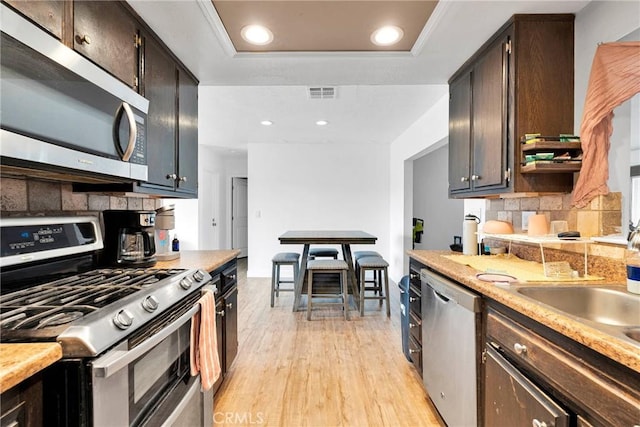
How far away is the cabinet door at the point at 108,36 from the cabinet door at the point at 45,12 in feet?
0.23

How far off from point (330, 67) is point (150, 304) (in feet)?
5.88

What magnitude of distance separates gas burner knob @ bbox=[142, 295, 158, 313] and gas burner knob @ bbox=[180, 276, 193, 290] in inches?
9.4

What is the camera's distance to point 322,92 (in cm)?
314

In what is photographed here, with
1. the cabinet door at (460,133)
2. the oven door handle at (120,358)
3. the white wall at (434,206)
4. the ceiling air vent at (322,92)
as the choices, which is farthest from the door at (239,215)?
the oven door handle at (120,358)

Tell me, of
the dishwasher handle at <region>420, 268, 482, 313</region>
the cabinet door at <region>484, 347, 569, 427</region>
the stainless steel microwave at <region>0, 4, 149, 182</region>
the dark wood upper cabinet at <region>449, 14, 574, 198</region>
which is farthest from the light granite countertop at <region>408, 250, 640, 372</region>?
the stainless steel microwave at <region>0, 4, 149, 182</region>

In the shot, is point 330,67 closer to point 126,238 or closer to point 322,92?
point 322,92

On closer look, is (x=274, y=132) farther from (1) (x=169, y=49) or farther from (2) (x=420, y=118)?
(1) (x=169, y=49)

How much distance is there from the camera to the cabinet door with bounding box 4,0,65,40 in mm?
935

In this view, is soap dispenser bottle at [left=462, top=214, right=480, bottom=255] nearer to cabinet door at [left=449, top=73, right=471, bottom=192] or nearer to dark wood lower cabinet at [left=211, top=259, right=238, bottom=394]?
cabinet door at [left=449, top=73, right=471, bottom=192]

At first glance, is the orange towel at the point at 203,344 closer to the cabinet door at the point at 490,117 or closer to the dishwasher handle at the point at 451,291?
the dishwasher handle at the point at 451,291

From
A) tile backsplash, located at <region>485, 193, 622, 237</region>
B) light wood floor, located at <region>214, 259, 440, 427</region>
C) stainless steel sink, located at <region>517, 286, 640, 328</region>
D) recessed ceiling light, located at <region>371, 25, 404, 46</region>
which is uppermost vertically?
recessed ceiling light, located at <region>371, 25, 404, 46</region>

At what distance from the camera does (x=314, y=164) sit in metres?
5.56

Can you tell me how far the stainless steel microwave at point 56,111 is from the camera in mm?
847

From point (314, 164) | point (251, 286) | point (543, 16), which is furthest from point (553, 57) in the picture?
point (251, 286)
